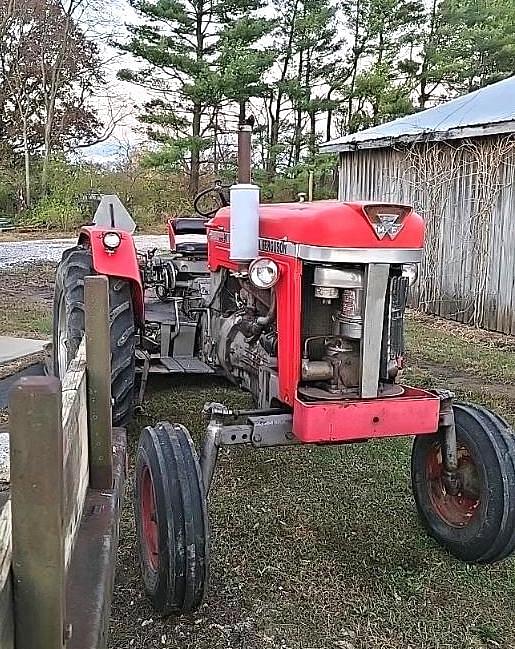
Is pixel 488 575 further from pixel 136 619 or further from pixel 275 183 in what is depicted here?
pixel 275 183

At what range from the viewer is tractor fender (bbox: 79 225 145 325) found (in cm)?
404

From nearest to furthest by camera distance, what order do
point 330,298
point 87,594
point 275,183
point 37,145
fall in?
point 87,594, point 330,298, point 275,183, point 37,145

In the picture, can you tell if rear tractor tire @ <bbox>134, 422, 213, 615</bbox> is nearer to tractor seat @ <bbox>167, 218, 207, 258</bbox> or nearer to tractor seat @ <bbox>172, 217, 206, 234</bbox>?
tractor seat @ <bbox>167, 218, 207, 258</bbox>

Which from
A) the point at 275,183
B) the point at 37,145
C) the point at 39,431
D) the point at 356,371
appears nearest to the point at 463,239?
the point at 356,371

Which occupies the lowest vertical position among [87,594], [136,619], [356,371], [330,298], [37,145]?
[136,619]

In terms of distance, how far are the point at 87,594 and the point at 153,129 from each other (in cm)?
2004

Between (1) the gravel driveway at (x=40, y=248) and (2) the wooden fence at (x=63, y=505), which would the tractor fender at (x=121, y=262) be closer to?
(2) the wooden fence at (x=63, y=505)

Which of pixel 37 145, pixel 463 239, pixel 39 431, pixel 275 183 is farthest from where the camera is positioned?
pixel 37 145

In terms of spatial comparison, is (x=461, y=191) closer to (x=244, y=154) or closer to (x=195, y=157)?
(x=244, y=154)

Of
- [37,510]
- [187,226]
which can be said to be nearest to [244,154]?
[37,510]

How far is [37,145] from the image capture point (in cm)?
2316

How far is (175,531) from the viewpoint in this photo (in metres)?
2.55

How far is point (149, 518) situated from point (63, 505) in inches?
50.6

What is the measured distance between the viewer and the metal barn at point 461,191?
8.00 meters
